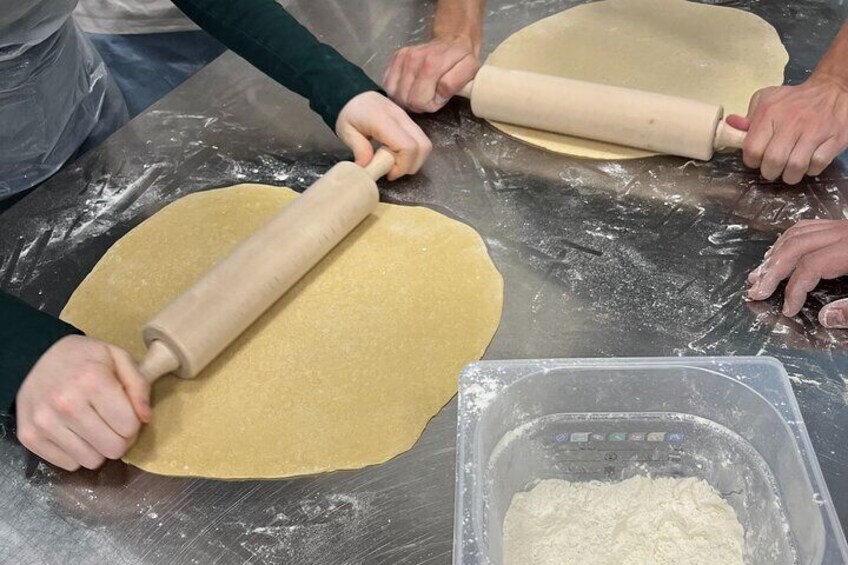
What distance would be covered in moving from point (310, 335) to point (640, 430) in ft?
1.53

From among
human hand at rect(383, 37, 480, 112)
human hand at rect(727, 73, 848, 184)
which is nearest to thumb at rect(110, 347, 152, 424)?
human hand at rect(383, 37, 480, 112)

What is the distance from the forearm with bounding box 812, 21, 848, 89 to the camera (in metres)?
1.44

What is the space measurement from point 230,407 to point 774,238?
2.78ft

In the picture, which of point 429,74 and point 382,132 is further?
point 429,74

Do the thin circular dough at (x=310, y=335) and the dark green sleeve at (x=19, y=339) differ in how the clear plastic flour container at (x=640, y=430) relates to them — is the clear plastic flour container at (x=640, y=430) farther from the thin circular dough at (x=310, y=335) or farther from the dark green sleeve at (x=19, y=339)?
the dark green sleeve at (x=19, y=339)

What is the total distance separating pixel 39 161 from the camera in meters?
1.59

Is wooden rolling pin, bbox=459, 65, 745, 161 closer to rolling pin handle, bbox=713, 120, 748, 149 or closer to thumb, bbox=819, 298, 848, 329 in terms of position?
rolling pin handle, bbox=713, 120, 748, 149

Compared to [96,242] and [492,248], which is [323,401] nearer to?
[492,248]

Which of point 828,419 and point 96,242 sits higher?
point 96,242

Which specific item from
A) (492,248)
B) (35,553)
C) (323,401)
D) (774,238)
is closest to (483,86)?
(492,248)

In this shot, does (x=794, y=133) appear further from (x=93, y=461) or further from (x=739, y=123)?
(x=93, y=461)

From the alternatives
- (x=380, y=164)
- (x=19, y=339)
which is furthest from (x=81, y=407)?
Result: (x=380, y=164)

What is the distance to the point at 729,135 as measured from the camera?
1378 millimetres

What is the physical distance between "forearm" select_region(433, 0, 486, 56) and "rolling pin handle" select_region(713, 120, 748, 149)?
0.53 m
